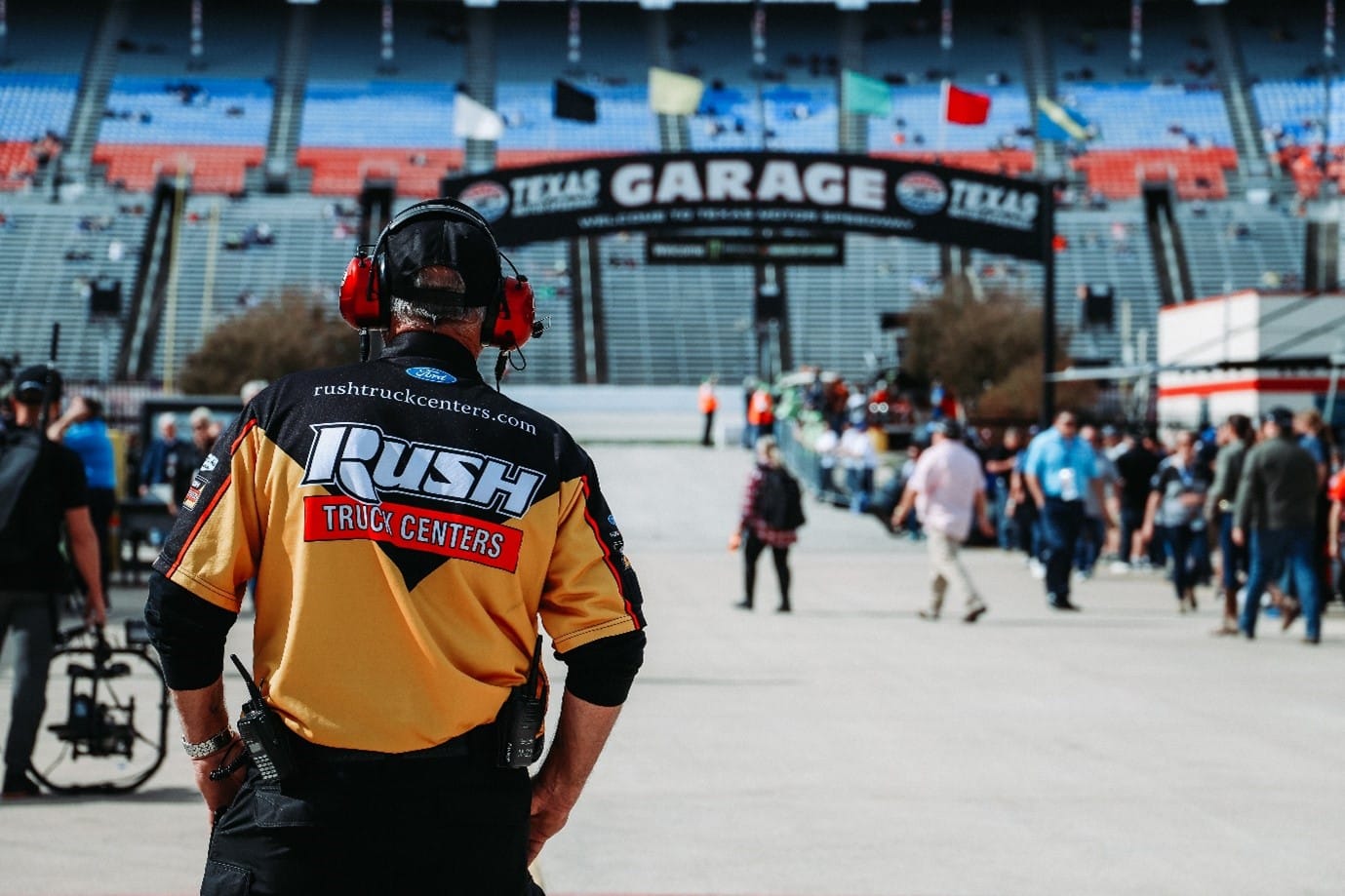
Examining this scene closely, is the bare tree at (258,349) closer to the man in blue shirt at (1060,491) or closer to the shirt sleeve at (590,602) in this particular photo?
the man in blue shirt at (1060,491)

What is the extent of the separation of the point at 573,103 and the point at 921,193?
660 centimetres

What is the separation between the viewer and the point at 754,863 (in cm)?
628

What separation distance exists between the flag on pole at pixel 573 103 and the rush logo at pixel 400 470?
26.3 m

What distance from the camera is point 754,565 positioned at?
16.0 metres

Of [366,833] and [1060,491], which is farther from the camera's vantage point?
[1060,491]

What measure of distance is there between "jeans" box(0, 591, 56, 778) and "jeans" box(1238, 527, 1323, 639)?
350 inches

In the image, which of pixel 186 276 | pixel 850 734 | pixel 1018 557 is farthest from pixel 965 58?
pixel 850 734

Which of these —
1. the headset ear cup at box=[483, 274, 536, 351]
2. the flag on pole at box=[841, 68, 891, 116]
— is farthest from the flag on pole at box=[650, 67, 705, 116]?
the headset ear cup at box=[483, 274, 536, 351]

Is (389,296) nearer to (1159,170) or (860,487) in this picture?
(860,487)

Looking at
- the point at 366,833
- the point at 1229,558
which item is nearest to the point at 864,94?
the point at 1229,558

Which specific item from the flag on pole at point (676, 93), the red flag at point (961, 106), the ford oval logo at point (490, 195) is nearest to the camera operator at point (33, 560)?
the ford oval logo at point (490, 195)

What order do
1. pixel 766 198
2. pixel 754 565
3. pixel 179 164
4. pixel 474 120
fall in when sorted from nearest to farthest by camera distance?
pixel 754 565, pixel 766 198, pixel 474 120, pixel 179 164

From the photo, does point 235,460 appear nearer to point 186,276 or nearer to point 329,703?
point 329,703

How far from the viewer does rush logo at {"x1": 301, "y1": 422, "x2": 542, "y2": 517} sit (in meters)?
2.89
